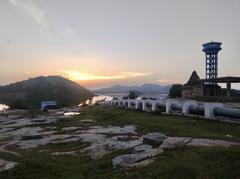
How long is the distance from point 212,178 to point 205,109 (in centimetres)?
1635

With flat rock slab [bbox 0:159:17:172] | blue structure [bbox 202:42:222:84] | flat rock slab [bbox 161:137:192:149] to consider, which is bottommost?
flat rock slab [bbox 0:159:17:172]

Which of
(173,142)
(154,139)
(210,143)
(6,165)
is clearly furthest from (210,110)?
(6,165)

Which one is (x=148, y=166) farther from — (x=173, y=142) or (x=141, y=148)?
(x=141, y=148)

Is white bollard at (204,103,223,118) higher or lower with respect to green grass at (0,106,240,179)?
higher

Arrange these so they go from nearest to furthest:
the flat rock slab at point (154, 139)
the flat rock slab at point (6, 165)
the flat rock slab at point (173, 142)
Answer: the flat rock slab at point (6, 165) → the flat rock slab at point (173, 142) → the flat rock slab at point (154, 139)

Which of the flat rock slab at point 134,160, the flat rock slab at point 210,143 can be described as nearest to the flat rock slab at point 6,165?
the flat rock slab at point 134,160

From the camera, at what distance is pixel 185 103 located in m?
29.4

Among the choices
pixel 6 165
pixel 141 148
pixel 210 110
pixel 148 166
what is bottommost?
pixel 6 165

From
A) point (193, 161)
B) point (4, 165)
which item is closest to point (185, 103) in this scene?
point (193, 161)

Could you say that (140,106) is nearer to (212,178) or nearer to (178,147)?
(178,147)

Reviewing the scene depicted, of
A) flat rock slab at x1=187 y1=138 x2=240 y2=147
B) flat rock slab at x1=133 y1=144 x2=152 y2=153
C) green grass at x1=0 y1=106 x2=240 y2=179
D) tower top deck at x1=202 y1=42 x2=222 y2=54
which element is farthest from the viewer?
tower top deck at x1=202 y1=42 x2=222 y2=54

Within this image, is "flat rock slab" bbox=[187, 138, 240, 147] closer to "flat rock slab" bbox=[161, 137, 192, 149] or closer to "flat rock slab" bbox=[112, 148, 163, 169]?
"flat rock slab" bbox=[161, 137, 192, 149]

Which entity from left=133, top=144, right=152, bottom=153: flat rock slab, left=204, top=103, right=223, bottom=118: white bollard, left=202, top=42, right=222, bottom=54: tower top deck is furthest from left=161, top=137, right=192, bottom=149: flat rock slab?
left=202, top=42, right=222, bottom=54: tower top deck

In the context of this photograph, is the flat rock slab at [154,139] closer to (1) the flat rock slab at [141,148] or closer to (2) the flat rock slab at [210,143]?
(1) the flat rock slab at [141,148]
